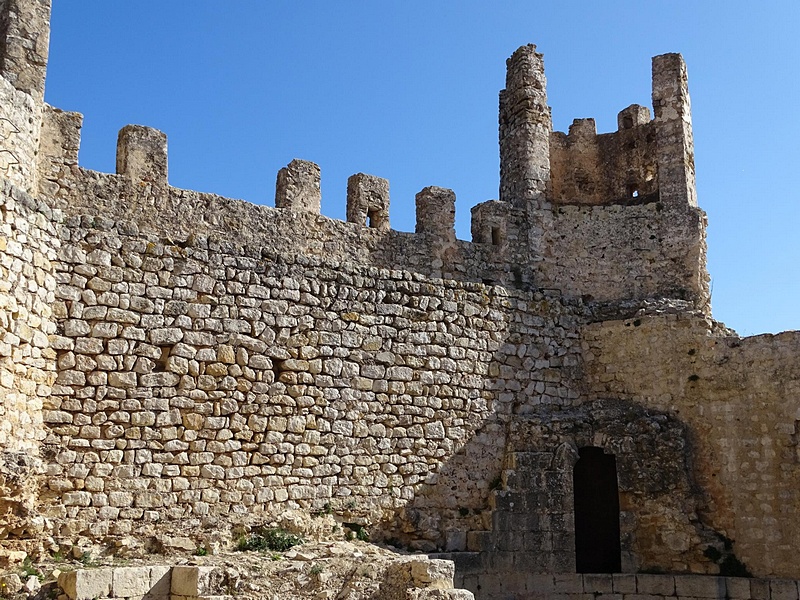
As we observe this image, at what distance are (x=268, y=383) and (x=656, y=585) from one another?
18.4ft

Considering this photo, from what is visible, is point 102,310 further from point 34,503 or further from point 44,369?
point 34,503

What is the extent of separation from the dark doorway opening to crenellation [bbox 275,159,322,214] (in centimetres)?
539

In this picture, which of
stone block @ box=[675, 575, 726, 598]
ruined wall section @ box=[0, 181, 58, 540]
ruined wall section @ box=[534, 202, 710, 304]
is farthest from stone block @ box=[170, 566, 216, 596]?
ruined wall section @ box=[534, 202, 710, 304]

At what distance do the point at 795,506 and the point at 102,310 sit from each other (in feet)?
28.5

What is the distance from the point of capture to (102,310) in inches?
427

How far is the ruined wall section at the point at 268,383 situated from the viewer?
1066cm

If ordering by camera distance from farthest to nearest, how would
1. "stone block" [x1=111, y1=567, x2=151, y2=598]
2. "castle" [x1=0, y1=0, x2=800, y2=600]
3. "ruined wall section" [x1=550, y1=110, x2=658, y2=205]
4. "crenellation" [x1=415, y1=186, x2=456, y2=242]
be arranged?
"ruined wall section" [x1=550, y1=110, x2=658, y2=205] → "crenellation" [x1=415, y1=186, x2=456, y2=242] → "castle" [x1=0, y1=0, x2=800, y2=600] → "stone block" [x1=111, y1=567, x2=151, y2=598]

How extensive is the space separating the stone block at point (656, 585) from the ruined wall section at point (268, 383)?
2.28m

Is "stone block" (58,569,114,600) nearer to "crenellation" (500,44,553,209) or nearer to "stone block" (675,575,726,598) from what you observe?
"stone block" (675,575,726,598)

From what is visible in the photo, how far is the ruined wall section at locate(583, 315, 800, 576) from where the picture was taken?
1302cm

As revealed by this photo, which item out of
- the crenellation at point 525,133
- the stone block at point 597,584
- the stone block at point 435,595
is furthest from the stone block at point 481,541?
the crenellation at point 525,133

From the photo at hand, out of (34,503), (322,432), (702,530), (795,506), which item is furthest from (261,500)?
(795,506)

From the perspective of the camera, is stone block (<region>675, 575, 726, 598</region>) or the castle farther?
stone block (<region>675, 575, 726, 598</region>)

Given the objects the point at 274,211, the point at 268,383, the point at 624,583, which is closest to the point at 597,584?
the point at 624,583
